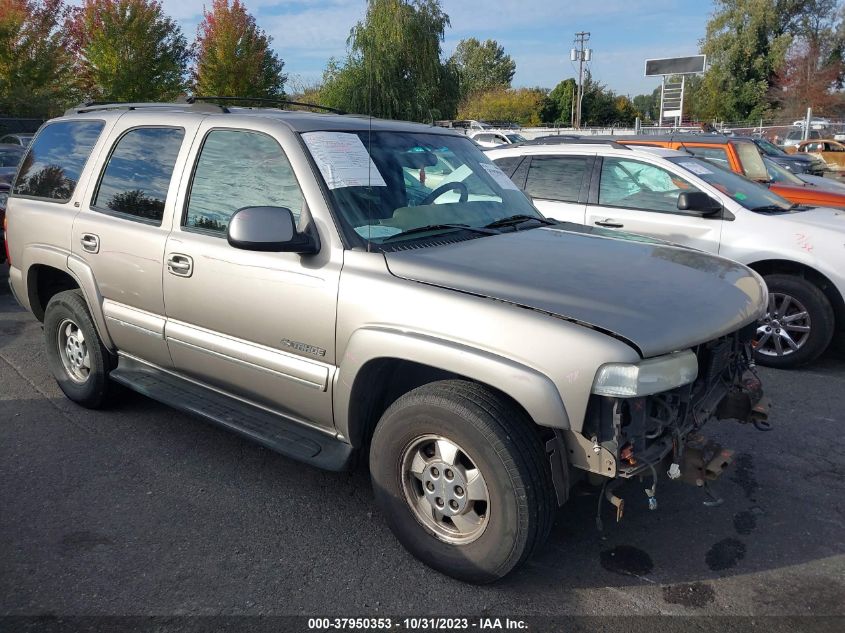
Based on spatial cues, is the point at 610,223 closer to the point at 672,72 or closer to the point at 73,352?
the point at 73,352

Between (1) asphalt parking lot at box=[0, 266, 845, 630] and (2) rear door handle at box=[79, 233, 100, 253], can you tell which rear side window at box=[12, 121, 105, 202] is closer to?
(2) rear door handle at box=[79, 233, 100, 253]

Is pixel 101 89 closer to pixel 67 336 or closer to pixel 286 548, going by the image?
pixel 67 336

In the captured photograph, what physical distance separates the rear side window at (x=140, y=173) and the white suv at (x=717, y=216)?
3.90 meters

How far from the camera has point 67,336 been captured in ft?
15.8

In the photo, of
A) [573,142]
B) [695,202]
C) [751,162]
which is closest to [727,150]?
[751,162]

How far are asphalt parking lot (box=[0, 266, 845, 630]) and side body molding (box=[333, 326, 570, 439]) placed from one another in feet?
2.15

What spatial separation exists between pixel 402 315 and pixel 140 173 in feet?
6.99

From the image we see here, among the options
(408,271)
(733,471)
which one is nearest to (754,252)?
(733,471)

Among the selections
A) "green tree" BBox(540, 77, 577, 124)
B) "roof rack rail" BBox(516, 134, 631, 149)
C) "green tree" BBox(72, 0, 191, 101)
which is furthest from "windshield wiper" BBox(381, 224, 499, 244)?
"green tree" BBox(540, 77, 577, 124)

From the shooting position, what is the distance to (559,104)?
72312 millimetres

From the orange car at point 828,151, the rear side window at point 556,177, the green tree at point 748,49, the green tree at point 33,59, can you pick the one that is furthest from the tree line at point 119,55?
the green tree at point 748,49

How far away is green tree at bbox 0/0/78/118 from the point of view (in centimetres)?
3128

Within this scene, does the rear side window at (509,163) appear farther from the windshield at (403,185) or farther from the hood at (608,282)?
the hood at (608,282)

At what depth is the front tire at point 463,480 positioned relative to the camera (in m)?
2.63
